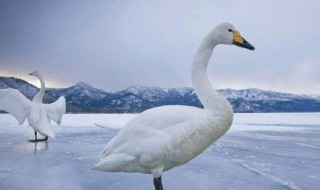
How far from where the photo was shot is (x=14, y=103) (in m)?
12.3

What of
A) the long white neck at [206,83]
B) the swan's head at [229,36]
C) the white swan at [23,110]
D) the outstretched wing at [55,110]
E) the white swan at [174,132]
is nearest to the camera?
the white swan at [174,132]

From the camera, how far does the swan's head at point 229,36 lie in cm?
452

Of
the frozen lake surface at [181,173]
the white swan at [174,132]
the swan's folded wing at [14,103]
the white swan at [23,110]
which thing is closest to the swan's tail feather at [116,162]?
the white swan at [174,132]

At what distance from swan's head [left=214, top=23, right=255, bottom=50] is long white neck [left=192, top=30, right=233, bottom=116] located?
0.23 ft

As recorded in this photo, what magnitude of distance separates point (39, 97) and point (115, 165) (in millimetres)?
10103

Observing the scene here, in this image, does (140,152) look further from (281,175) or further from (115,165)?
(281,175)

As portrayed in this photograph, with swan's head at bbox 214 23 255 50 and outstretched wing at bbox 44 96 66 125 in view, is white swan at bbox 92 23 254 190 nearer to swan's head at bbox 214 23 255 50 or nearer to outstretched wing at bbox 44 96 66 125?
swan's head at bbox 214 23 255 50

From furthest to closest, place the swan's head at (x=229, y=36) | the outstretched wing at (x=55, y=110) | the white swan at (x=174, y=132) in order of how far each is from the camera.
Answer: the outstretched wing at (x=55, y=110) < the swan's head at (x=229, y=36) < the white swan at (x=174, y=132)

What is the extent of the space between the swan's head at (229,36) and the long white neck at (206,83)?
71 millimetres

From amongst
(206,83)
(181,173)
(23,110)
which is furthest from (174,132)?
(23,110)

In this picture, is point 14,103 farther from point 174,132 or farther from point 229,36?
point 229,36

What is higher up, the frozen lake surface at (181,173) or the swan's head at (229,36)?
the swan's head at (229,36)

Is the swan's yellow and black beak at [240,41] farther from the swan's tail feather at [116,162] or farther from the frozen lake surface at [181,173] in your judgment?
the frozen lake surface at [181,173]

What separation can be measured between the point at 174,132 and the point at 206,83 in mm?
794
